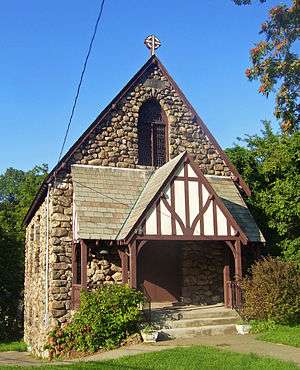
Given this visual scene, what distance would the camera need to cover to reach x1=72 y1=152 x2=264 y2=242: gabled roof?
49.3 ft

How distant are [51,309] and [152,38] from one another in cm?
1049

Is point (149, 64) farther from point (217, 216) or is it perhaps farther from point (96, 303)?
point (96, 303)

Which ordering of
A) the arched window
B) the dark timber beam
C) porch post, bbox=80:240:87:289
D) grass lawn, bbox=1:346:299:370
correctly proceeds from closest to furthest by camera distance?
1. grass lawn, bbox=1:346:299:370
2. porch post, bbox=80:240:87:289
3. the dark timber beam
4. the arched window

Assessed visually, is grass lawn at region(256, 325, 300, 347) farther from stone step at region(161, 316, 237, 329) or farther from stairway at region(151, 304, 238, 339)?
stone step at region(161, 316, 237, 329)

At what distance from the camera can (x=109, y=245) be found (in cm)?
1603

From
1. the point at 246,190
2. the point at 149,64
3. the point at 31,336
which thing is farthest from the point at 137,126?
the point at 31,336

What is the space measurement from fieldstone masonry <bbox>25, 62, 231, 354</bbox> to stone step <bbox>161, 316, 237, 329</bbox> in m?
2.84

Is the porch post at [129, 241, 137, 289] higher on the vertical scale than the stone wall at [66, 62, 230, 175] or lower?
lower

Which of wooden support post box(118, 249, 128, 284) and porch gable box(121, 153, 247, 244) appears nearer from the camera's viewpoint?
porch gable box(121, 153, 247, 244)

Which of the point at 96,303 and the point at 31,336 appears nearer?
the point at 96,303

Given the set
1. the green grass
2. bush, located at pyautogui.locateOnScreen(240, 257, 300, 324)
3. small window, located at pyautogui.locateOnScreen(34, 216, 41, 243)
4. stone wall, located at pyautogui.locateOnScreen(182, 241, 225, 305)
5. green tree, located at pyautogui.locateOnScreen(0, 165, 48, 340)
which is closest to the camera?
bush, located at pyautogui.locateOnScreen(240, 257, 300, 324)

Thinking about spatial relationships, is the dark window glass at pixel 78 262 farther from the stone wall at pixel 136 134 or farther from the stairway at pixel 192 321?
the stone wall at pixel 136 134

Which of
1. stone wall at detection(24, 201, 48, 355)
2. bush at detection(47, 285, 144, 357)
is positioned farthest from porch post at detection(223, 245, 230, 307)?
stone wall at detection(24, 201, 48, 355)

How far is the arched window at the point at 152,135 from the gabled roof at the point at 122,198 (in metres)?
0.75
